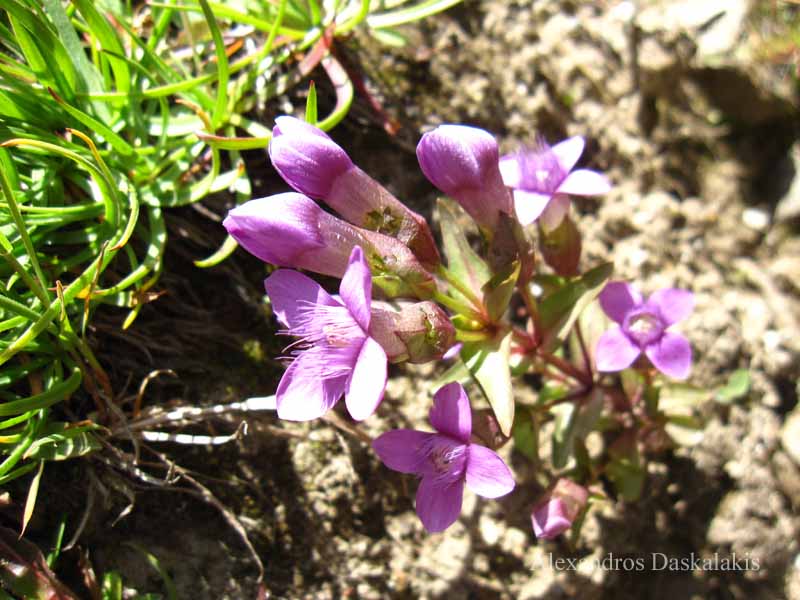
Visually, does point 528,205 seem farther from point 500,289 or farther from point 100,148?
point 100,148

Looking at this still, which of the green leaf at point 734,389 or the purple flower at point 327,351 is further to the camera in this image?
the green leaf at point 734,389

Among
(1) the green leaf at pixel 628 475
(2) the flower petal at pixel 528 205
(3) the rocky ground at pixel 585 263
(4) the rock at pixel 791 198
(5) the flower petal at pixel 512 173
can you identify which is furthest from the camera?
(4) the rock at pixel 791 198

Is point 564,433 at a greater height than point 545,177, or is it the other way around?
point 545,177

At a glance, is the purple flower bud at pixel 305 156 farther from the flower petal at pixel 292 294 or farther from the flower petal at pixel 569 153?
the flower petal at pixel 569 153

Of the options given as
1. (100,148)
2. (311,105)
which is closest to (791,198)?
(311,105)

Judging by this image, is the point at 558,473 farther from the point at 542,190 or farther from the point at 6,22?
the point at 6,22

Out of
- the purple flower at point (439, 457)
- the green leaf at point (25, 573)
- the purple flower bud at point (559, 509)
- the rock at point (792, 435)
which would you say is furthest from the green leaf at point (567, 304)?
the green leaf at point (25, 573)

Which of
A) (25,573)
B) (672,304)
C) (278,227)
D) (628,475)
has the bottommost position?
(628,475)
